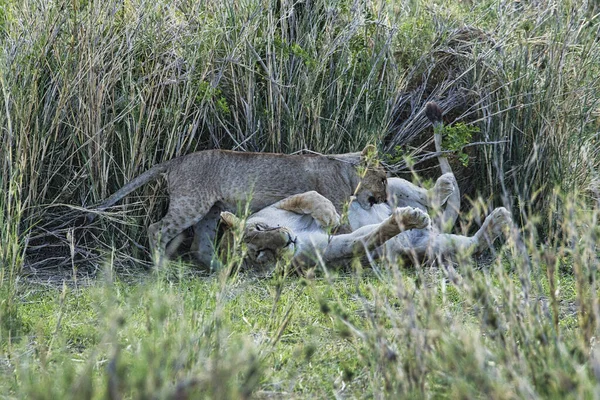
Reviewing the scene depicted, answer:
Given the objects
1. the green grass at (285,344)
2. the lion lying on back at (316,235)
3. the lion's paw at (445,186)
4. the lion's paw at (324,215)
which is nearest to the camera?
the green grass at (285,344)

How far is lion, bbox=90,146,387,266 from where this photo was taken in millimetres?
5551

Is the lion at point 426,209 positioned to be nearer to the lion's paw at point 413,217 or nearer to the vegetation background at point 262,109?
the vegetation background at point 262,109

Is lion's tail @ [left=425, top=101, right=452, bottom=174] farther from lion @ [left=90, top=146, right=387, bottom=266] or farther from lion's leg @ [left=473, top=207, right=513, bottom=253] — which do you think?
lion's leg @ [left=473, top=207, right=513, bottom=253]

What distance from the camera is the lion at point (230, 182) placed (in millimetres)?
5551

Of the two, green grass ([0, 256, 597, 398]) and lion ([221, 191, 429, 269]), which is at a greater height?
green grass ([0, 256, 597, 398])

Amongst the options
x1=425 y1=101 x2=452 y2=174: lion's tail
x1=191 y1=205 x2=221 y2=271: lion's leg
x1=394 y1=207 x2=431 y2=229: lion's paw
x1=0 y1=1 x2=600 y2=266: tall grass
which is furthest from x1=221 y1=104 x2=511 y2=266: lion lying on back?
x1=425 y1=101 x2=452 y2=174: lion's tail

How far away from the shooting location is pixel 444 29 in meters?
6.53

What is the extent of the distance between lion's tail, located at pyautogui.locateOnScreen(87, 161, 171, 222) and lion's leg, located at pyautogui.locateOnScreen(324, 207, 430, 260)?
123cm

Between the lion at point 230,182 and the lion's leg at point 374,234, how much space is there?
0.36m

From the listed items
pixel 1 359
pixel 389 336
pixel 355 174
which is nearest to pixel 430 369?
pixel 389 336

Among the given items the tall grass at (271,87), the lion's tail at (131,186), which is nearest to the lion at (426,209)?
the tall grass at (271,87)

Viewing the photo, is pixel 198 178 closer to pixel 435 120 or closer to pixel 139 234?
pixel 139 234

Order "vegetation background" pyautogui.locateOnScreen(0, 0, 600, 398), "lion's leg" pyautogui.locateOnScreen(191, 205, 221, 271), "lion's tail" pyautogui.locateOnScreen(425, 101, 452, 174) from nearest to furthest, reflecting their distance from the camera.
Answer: "vegetation background" pyautogui.locateOnScreen(0, 0, 600, 398) < "lion's leg" pyautogui.locateOnScreen(191, 205, 221, 271) < "lion's tail" pyautogui.locateOnScreen(425, 101, 452, 174)

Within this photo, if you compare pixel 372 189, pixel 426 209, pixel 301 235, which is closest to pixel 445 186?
pixel 426 209
